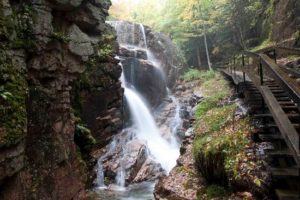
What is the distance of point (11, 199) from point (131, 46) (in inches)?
866

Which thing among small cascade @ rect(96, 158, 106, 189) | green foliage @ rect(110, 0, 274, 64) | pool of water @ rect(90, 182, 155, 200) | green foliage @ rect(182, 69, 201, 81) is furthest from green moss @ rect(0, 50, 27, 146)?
green foliage @ rect(182, 69, 201, 81)

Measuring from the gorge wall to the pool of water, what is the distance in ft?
6.61

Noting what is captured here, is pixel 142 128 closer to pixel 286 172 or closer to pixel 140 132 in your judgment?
pixel 140 132

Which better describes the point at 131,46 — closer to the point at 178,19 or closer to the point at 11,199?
the point at 178,19

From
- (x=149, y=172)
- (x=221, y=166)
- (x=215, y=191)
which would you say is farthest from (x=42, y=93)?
(x=149, y=172)

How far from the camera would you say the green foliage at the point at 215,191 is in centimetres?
812

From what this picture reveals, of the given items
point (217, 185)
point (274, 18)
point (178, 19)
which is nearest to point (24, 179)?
point (217, 185)

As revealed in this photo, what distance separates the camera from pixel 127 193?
14102 mm

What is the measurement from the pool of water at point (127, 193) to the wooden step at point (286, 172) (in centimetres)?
802

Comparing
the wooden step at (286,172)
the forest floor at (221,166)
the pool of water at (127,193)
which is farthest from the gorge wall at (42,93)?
the wooden step at (286,172)

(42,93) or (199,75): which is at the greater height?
(42,93)

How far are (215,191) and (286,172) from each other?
3.09 m

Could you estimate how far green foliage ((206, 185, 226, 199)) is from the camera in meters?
8.12

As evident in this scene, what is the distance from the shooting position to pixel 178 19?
32.4 meters
